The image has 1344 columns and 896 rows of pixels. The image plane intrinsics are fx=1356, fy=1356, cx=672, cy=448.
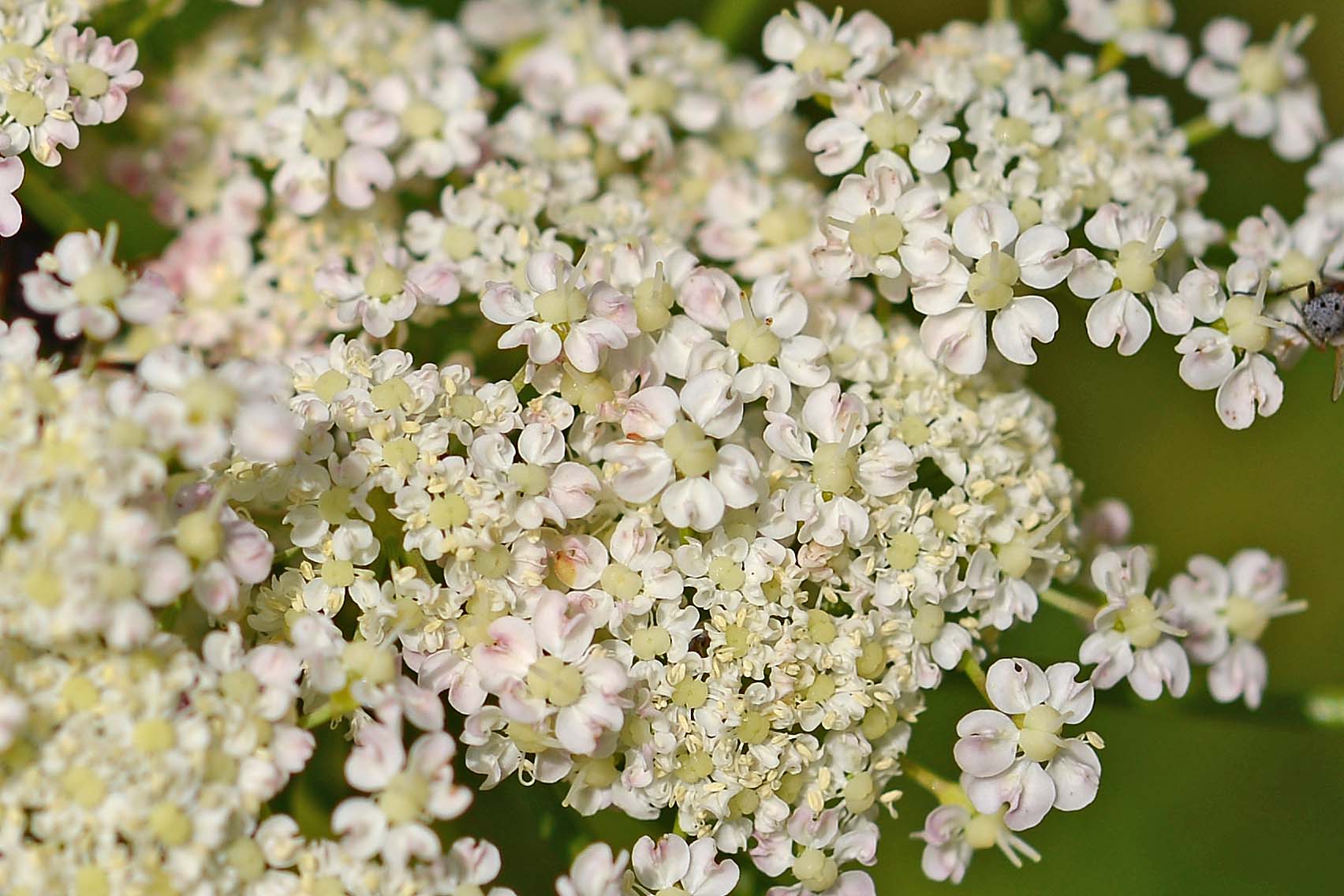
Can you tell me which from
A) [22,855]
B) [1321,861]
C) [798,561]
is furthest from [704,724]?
[1321,861]

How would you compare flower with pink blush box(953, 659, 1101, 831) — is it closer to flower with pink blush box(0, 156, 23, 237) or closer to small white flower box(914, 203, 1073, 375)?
small white flower box(914, 203, 1073, 375)

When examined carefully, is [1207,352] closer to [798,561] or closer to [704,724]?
[798,561]

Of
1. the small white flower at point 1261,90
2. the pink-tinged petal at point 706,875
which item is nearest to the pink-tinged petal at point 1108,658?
the pink-tinged petal at point 706,875

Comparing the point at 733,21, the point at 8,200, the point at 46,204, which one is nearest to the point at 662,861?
the point at 8,200

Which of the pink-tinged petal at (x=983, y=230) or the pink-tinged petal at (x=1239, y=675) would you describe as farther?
the pink-tinged petal at (x=1239, y=675)

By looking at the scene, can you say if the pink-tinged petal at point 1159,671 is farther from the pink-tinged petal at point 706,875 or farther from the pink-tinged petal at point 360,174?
the pink-tinged petal at point 360,174

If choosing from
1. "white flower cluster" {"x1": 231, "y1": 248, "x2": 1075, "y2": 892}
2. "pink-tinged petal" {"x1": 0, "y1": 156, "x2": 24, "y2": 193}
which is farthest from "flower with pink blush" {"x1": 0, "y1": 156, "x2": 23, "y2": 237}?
"white flower cluster" {"x1": 231, "y1": 248, "x2": 1075, "y2": 892}
